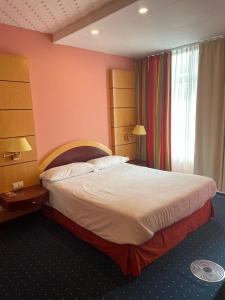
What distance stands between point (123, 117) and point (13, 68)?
2197mm

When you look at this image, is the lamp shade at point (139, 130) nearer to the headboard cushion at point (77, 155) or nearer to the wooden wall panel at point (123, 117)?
the wooden wall panel at point (123, 117)

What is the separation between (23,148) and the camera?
2.75 metres

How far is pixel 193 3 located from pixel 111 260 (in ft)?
8.93

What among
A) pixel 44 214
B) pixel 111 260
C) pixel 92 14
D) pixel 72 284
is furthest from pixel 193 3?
pixel 44 214

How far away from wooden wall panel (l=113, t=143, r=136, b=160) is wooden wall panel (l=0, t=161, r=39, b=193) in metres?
1.70

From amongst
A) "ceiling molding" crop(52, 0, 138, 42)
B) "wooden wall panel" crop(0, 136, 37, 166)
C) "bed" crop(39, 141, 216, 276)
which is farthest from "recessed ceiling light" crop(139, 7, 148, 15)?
"wooden wall panel" crop(0, 136, 37, 166)

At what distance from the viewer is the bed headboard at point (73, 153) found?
132 inches

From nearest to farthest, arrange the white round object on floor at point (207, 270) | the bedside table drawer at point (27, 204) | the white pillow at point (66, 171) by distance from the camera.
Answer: the white round object on floor at point (207, 270) < the bedside table drawer at point (27, 204) < the white pillow at point (66, 171)

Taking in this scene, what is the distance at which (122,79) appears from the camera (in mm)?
4262

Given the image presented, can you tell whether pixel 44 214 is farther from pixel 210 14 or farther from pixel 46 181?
pixel 210 14

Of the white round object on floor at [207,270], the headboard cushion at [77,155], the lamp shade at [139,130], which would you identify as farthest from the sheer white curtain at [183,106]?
the white round object on floor at [207,270]

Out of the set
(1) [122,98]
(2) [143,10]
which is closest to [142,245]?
(2) [143,10]

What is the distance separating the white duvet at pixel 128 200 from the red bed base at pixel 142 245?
10cm

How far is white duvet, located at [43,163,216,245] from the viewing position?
204 cm
